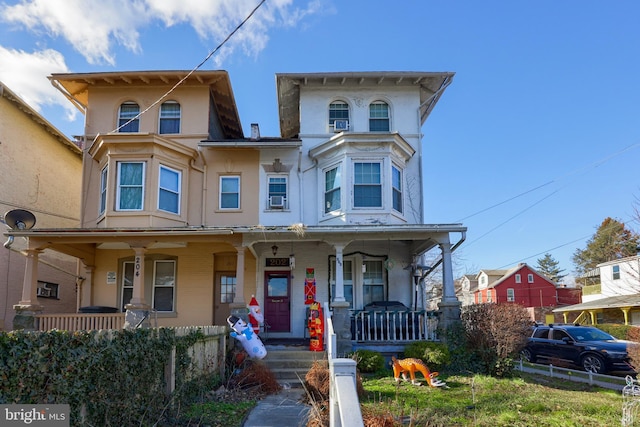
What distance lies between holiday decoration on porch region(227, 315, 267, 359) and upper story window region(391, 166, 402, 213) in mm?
6332

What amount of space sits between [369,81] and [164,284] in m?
Result: 9.29

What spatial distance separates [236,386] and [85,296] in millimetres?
8151

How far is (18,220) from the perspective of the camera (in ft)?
40.7

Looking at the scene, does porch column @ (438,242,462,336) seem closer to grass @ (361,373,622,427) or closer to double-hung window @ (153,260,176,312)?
grass @ (361,373,622,427)

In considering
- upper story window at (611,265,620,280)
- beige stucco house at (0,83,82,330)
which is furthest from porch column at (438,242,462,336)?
upper story window at (611,265,620,280)

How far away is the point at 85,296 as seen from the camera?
1466cm

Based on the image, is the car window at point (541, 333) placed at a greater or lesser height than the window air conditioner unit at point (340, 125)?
lesser

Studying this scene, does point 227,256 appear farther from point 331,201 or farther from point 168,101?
point 168,101

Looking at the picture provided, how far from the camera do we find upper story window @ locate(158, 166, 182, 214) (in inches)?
556

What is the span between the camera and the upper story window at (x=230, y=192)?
15.0 meters

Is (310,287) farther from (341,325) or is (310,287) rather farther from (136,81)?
(136,81)

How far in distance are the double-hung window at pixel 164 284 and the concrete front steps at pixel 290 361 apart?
485cm

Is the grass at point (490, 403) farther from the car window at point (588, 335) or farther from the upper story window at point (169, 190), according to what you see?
the upper story window at point (169, 190)

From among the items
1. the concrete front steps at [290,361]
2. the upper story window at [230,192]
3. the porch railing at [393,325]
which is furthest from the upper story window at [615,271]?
the concrete front steps at [290,361]
